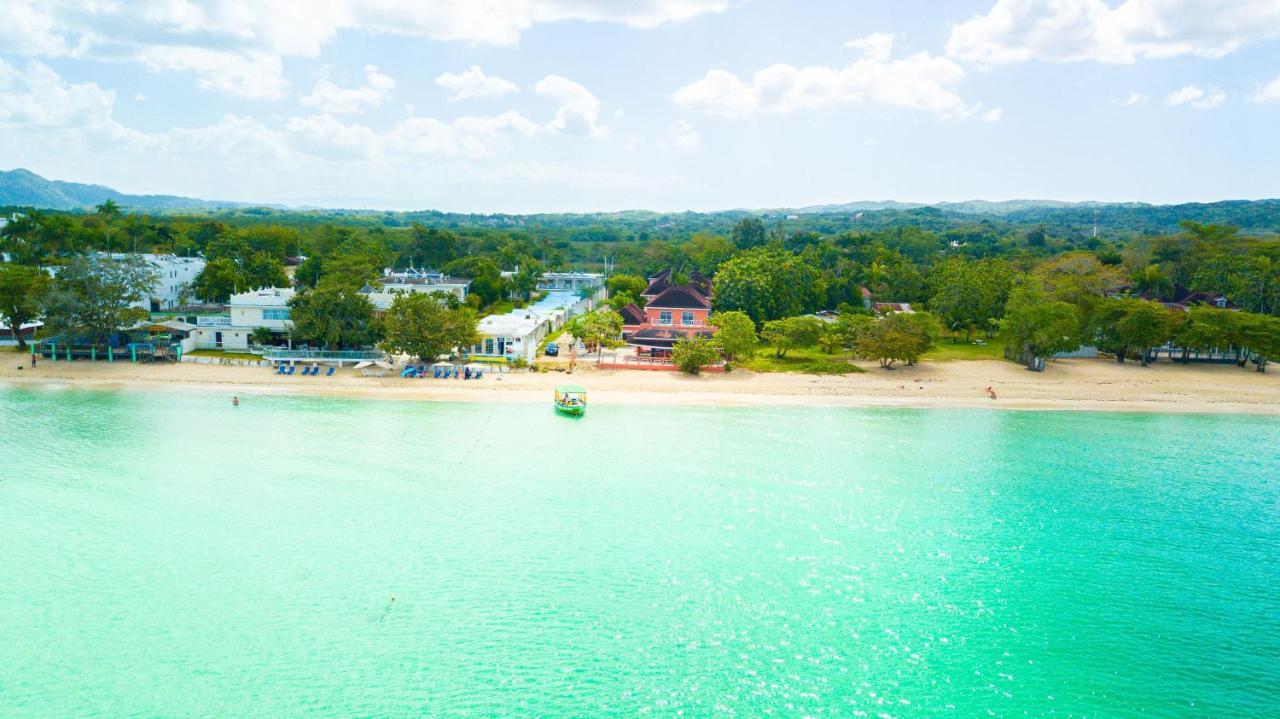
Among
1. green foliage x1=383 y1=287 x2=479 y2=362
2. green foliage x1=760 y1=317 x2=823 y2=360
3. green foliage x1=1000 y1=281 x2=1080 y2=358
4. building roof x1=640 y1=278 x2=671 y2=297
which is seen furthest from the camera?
building roof x1=640 y1=278 x2=671 y2=297

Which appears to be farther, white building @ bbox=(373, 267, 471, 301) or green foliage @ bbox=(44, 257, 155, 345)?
white building @ bbox=(373, 267, 471, 301)

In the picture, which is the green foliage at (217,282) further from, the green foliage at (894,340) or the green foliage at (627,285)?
the green foliage at (894,340)

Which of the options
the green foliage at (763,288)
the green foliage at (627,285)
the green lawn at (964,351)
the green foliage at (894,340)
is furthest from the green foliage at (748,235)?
the green foliage at (894,340)

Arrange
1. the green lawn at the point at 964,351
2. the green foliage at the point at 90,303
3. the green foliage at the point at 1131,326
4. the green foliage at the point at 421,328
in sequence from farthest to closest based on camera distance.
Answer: the green lawn at the point at 964,351, the green foliage at the point at 1131,326, the green foliage at the point at 90,303, the green foliage at the point at 421,328

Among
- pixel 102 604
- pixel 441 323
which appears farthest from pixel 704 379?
pixel 102 604

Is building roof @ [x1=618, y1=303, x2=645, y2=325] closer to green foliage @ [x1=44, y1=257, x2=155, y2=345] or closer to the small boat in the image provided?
the small boat

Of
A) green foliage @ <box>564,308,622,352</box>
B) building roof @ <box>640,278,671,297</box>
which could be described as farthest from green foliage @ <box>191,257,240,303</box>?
building roof @ <box>640,278,671,297</box>

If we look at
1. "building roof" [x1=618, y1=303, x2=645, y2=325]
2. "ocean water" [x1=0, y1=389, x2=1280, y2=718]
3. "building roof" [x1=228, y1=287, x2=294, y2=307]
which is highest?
"building roof" [x1=228, y1=287, x2=294, y2=307]
